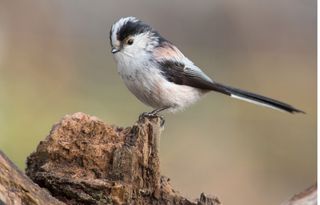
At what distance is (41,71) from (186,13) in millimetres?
1958

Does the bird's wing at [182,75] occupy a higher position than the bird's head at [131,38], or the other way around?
the bird's head at [131,38]

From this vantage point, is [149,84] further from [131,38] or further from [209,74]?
[209,74]

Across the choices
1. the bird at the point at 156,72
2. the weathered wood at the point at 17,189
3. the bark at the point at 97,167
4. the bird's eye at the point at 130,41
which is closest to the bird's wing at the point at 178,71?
the bird at the point at 156,72

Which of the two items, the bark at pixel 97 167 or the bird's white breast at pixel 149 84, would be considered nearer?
the bark at pixel 97 167

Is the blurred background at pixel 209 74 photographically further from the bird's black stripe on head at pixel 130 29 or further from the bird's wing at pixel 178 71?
the bird's black stripe on head at pixel 130 29

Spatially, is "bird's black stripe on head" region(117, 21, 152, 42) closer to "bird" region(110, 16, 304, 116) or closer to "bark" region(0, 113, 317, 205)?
"bird" region(110, 16, 304, 116)

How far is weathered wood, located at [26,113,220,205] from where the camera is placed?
3129 millimetres

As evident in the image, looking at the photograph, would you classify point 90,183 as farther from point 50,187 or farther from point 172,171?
point 172,171

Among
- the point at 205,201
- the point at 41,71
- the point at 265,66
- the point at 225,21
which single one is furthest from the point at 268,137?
the point at 205,201

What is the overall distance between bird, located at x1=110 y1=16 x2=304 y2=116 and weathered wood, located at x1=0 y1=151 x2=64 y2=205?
150 centimetres

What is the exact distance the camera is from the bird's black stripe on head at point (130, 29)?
4.46 m

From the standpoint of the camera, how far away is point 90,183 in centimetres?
312

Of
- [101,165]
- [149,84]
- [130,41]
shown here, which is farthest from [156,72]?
[101,165]

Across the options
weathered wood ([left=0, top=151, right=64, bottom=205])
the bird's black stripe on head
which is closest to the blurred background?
the bird's black stripe on head
